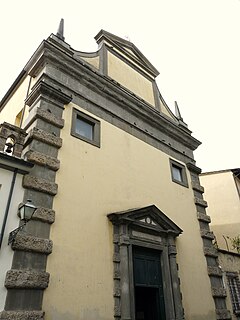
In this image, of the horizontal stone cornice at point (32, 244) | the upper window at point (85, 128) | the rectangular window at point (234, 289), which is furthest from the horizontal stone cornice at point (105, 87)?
the rectangular window at point (234, 289)

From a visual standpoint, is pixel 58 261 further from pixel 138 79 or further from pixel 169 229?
pixel 138 79

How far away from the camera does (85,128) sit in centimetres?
837

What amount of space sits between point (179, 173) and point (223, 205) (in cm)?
749

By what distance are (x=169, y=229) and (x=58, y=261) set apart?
13.1 feet

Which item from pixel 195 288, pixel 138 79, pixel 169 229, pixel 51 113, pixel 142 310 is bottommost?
pixel 142 310

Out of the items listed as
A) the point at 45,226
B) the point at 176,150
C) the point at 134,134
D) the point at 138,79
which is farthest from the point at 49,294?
Result: the point at 138,79

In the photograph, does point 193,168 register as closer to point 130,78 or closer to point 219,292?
point 130,78

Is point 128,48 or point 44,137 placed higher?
point 128,48

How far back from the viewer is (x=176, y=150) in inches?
459

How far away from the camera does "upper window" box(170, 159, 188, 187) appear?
1092 centimetres

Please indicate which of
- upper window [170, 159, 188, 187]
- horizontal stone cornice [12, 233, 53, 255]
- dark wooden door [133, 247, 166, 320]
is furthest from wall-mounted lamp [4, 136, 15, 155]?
upper window [170, 159, 188, 187]

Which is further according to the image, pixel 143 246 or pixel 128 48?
pixel 128 48

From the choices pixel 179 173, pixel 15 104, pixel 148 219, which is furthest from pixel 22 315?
pixel 179 173

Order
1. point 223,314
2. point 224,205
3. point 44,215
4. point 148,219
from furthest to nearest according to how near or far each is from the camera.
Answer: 1. point 224,205
2. point 223,314
3. point 148,219
4. point 44,215
